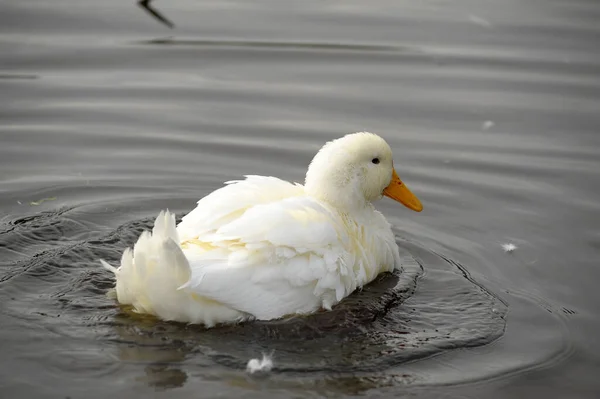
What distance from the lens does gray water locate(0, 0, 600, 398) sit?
19.2ft

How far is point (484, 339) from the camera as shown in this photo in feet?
20.6

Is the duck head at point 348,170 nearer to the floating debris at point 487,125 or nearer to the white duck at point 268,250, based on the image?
the white duck at point 268,250

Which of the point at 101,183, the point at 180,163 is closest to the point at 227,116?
the point at 180,163

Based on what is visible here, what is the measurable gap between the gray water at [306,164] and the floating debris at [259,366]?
0.04 m

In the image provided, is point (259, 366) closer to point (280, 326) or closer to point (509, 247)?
point (280, 326)

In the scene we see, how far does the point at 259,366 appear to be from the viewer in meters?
5.69

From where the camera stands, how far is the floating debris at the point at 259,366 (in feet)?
18.6

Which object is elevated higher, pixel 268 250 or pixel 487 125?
pixel 487 125

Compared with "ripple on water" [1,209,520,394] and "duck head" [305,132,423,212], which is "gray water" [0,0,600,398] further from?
"duck head" [305,132,423,212]

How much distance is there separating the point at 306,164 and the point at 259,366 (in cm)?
365

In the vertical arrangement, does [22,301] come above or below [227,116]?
below

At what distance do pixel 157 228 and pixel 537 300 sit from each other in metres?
2.82

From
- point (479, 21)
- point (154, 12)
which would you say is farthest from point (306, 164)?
point (479, 21)

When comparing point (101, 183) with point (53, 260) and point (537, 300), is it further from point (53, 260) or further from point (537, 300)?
point (537, 300)
